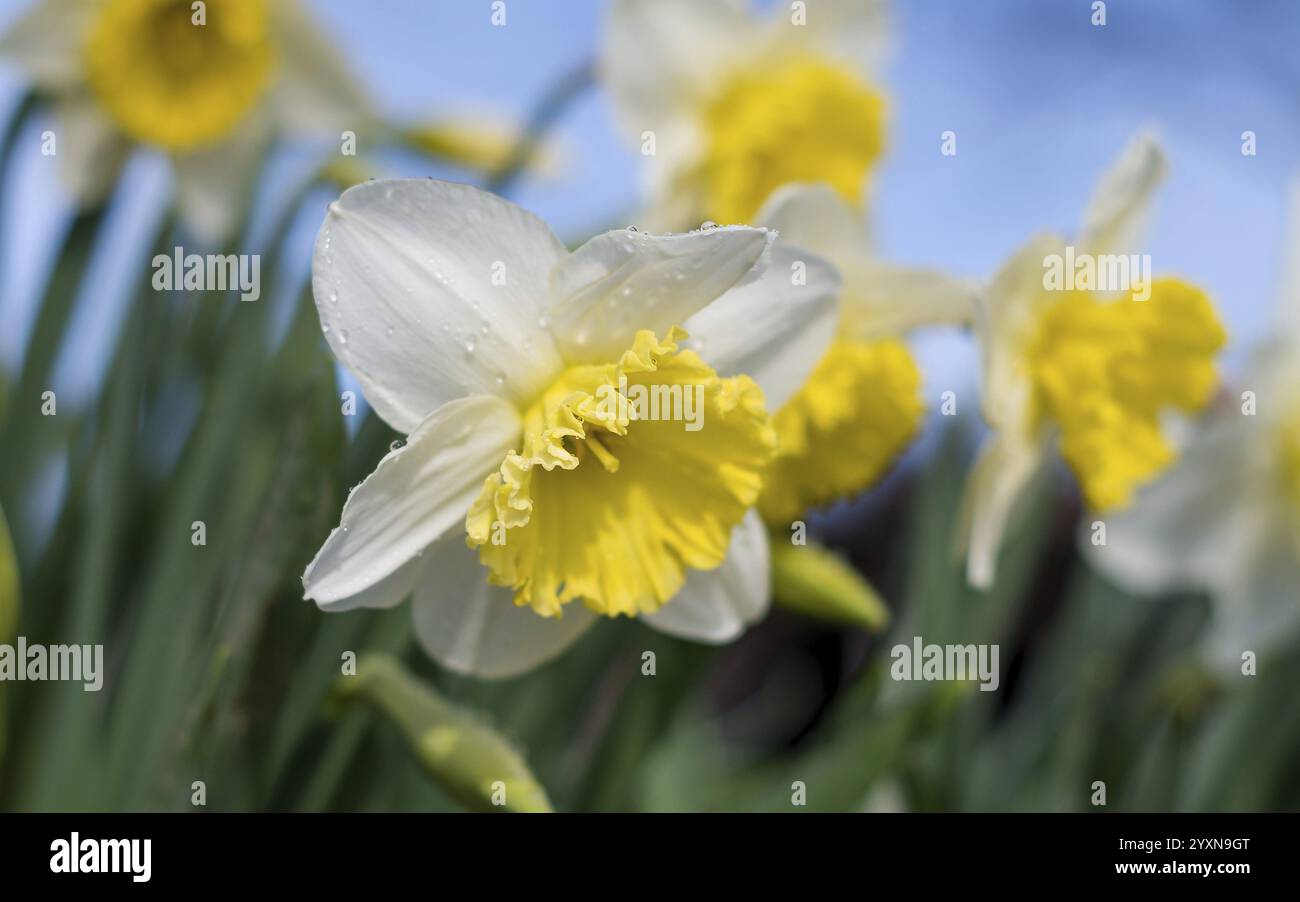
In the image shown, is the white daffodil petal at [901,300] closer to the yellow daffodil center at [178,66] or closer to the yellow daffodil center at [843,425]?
the yellow daffodil center at [843,425]

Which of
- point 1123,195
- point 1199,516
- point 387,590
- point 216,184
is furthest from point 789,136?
point 387,590

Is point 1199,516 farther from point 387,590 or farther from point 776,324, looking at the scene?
point 387,590

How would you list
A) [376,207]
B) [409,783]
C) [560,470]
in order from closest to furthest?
[376,207]
[560,470]
[409,783]

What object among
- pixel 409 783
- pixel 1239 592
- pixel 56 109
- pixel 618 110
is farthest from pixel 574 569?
pixel 1239 592

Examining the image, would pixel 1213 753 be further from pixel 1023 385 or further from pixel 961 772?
pixel 1023 385

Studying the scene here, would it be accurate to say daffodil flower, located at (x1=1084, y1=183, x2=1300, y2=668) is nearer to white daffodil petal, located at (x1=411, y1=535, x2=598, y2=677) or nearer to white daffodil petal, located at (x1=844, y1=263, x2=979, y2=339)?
white daffodil petal, located at (x1=844, y1=263, x2=979, y2=339)

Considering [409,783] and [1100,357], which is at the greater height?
[1100,357]

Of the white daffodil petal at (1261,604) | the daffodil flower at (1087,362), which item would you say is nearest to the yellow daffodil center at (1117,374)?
the daffodil flower at (1087,362)
